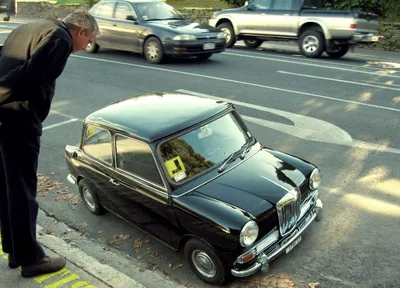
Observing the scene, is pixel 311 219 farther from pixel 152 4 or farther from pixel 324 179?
pixel 152 4

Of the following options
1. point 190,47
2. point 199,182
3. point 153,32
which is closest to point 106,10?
point 153,32

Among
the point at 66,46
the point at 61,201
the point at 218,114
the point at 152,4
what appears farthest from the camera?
the point at 152,4

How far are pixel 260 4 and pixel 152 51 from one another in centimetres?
469

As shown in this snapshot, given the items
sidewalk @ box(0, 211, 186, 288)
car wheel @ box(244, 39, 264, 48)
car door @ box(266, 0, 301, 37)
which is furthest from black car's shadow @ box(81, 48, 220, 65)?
sidewalk @ box(0, 211, 186, 288)

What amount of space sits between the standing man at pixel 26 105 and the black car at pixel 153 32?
9.12 m

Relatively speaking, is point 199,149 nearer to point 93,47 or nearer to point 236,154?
point 236,154

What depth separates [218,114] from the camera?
4551mm

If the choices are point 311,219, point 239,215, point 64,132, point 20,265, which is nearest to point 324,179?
point 311,219

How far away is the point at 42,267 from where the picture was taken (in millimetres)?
3678

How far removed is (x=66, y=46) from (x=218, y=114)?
1.95 metres

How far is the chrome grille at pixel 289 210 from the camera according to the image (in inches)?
152

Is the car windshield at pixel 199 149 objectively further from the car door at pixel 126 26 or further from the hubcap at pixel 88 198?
the car door at pixel 126 26

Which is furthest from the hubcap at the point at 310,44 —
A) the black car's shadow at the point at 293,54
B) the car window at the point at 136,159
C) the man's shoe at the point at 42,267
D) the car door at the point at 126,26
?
the man's shoe at the point at 42,267

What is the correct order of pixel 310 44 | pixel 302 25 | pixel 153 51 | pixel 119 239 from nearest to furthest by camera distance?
pixel 119 239
pixel 153 51
pixel 310 44
pixel 302 25
